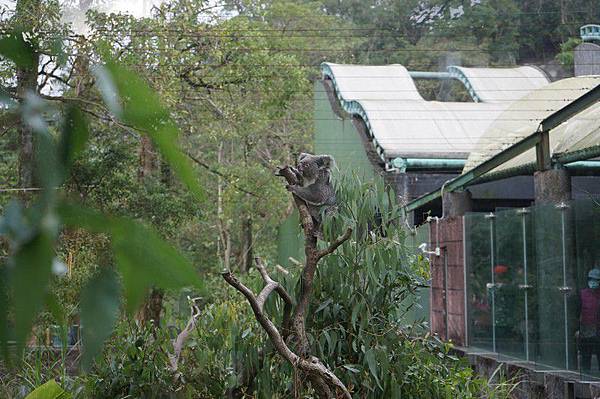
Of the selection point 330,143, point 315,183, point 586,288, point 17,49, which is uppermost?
point 330,143

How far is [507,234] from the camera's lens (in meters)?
10.2

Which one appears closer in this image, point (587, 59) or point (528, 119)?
point (528, 119)

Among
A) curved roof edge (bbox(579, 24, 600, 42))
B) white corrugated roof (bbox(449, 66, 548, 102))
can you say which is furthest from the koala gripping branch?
white corrugated roof (bbox(449, 66, 548, 102))

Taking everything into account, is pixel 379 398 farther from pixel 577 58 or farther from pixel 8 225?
pixel 577 58

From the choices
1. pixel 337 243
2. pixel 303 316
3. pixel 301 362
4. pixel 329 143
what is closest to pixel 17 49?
pixel 301 362

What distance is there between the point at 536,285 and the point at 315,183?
4279mm

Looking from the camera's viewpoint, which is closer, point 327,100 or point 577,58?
point 577,58

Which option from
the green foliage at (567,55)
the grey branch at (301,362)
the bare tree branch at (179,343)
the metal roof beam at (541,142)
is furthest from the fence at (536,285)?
the green foliage at (567,55)

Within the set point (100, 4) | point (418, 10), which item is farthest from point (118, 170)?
point (418, 10)

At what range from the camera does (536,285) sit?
31.0 feet

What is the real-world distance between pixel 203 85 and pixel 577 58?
5.72m

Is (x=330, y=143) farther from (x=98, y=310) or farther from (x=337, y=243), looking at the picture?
(x=98, y=310)

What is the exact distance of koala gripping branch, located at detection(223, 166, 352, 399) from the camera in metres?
4.66

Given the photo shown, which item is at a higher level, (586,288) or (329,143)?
(329,143)
